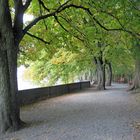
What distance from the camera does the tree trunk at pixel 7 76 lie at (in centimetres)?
955

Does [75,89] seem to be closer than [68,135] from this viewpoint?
No

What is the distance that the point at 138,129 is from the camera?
8914 millimetres

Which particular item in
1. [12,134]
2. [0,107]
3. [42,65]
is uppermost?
[42,65]

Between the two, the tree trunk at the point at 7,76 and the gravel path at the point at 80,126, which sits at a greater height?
the tree trunk at the point at 7,76

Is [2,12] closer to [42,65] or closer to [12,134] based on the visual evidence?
[12,134]

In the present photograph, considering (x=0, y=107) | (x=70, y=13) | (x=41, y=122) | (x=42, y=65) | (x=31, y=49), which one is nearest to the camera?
(x=0, y=107)

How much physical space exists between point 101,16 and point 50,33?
3150 mm

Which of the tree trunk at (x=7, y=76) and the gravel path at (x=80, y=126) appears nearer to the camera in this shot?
the gravel path at (x=80, y=126)

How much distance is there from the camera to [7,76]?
961cm

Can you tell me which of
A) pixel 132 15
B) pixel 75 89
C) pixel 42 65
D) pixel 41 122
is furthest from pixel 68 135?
pixel 42 65

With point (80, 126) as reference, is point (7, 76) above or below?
above

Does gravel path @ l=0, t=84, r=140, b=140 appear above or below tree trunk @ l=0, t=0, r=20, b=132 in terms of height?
below

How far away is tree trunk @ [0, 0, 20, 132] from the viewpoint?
9547 mm

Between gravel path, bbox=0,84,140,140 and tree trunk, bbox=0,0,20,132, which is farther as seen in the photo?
tree trunk, bbox=0,0,20,132
